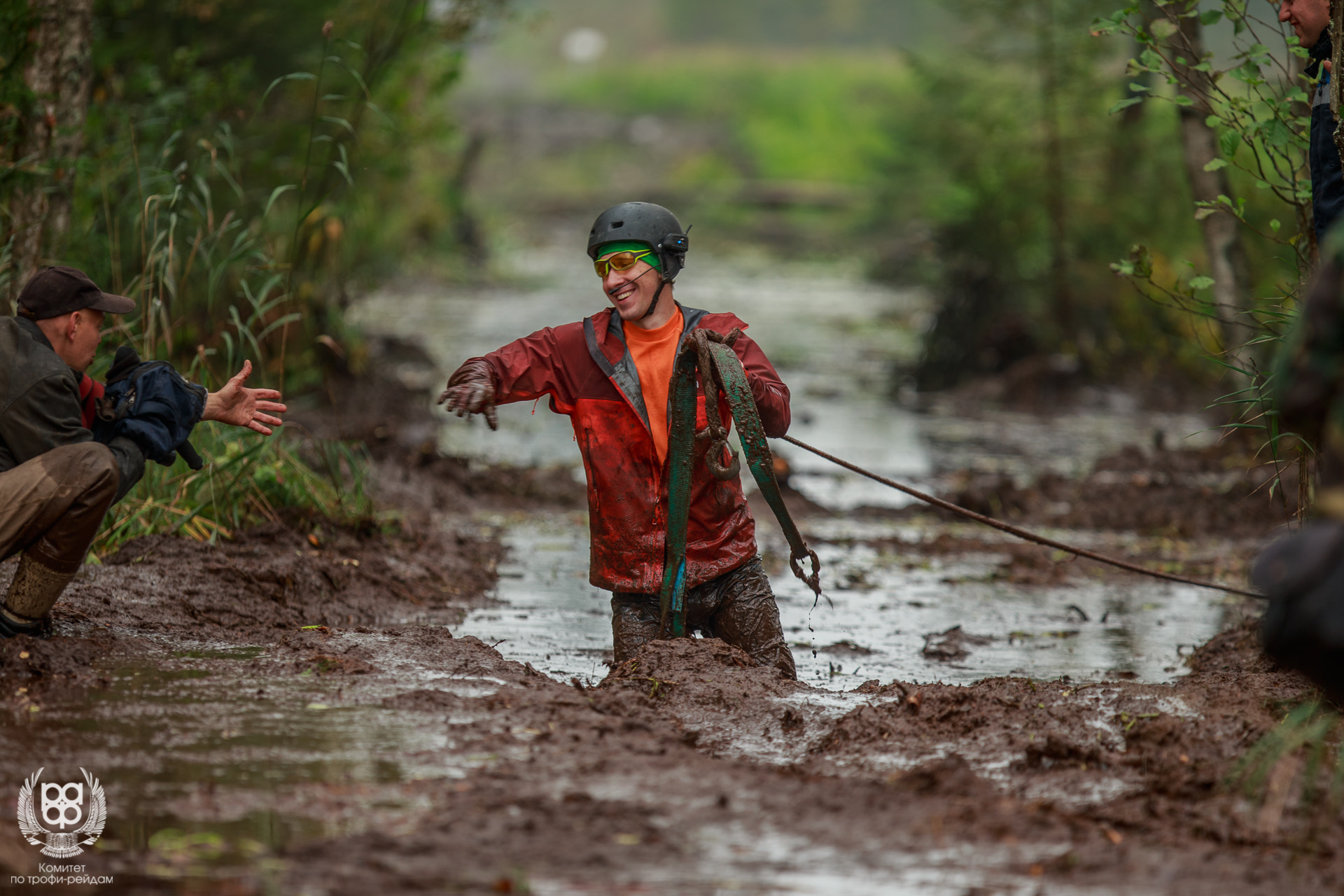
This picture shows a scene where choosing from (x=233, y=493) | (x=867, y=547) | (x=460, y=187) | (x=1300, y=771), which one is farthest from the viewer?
(x=460, y=187)

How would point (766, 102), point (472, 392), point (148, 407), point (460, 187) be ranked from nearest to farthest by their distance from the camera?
1. point (148, 407)
2. point (472, 392)
3. point (460, 187)
4. point (766, 102)

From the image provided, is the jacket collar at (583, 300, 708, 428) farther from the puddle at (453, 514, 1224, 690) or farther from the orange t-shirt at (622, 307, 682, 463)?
the puddle at (453, 514, 1224, 690)

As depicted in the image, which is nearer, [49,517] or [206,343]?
[49,517]

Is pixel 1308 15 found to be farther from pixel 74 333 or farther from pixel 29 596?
pixel 29 596

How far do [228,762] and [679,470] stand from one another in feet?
6.18

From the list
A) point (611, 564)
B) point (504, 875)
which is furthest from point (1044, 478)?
point (504, 875)

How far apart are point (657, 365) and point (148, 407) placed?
1744 mm

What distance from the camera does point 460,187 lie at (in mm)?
23609

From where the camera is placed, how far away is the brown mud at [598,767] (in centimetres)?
304

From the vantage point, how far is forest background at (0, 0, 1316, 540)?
20.9ft

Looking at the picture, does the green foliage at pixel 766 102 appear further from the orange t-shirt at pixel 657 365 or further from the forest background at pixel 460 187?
the orange t-shirt at pixel 657 365

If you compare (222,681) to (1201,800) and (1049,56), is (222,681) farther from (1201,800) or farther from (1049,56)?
(1049,56)

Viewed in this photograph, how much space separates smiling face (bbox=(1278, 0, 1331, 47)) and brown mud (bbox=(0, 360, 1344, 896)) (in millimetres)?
2269

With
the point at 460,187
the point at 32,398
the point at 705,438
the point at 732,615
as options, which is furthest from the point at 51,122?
the point at 460,187
